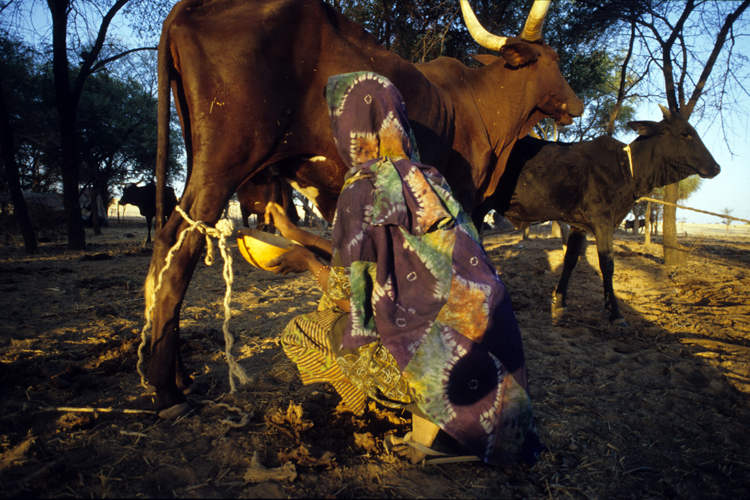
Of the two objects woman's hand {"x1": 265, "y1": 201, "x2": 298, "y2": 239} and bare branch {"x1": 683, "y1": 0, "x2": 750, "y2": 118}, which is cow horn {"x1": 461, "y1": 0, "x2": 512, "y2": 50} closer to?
woman's hand {"x1": 265, "y1": 201, "x2": 298, "y2": 239}

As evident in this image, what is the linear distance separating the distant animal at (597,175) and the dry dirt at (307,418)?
1252mm

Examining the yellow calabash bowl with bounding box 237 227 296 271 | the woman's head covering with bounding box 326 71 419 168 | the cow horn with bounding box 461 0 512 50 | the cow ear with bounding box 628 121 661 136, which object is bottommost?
the yellow calabash bowl with bounding box 237 227 296 271

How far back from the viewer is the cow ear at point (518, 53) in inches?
149

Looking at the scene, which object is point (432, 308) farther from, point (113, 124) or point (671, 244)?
point (113, 124)

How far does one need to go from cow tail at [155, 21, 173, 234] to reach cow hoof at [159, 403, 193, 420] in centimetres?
99

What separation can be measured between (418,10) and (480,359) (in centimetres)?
826

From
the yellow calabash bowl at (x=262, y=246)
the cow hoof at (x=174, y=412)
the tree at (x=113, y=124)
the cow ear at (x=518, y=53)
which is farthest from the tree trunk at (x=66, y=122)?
the cow ear at (x=518, y=53)

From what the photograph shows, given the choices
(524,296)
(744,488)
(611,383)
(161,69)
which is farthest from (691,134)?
(161,69)

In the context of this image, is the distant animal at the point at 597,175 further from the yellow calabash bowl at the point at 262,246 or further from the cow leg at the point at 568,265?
the yellow calabash bowl at the point at 262,246

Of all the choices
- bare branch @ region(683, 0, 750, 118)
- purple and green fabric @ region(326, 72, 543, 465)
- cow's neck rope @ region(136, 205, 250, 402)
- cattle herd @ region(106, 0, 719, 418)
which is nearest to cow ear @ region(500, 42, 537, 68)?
cattle herd @ region(106, 0, 719, 418)

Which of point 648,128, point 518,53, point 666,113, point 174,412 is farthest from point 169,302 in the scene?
point 666,113

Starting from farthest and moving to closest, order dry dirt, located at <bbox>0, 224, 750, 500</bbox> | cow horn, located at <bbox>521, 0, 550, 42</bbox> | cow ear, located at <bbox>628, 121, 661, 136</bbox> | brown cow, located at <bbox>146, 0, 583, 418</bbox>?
cow ear, located at <bbox>628, 121, 661, 136</bbox>, cow horn, located at <bbox>521, 0, 550, 42</bbox>, brown cow, located at <bbox>146, 0, 583, 418</bbox>, dry dirt, located at <bbox>0, 224, 750, 500</bbox>

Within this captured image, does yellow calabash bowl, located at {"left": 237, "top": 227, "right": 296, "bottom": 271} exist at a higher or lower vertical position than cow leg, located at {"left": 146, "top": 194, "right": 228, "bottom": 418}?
higher

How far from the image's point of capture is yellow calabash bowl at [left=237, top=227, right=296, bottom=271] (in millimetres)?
1952
